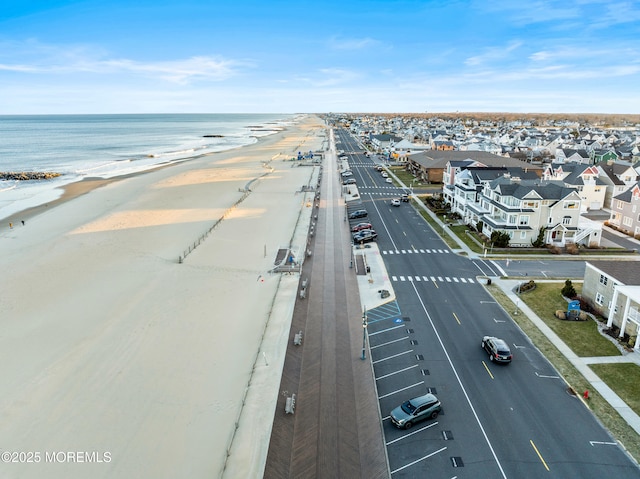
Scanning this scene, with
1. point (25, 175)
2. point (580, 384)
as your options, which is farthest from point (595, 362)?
point (25, 175)

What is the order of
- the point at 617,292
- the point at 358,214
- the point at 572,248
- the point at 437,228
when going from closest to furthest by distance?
the point at 617,292 < the point at 572,248 < the point at 437,228 < the point at 358,214

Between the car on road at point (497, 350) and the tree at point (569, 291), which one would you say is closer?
the car on road at point (497, 350)

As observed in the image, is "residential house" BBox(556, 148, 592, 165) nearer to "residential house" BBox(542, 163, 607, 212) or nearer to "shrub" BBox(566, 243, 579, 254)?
"residential house" BBox(542, 163, 607, 212)

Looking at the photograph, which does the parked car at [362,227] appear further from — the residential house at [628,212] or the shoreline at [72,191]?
the shoreline at [72,191]

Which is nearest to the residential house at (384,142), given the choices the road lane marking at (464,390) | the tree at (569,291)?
the tree at (569,291)

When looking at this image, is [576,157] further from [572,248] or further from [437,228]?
[572,248]

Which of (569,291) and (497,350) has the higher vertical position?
(569,291)

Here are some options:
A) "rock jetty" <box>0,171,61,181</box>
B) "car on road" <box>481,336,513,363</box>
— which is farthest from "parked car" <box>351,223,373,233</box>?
"rock jetty" <box>0,171,61,181</box>
